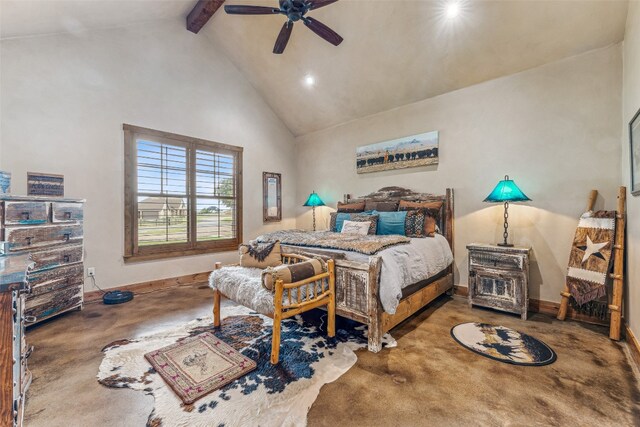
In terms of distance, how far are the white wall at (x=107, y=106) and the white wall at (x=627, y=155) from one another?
482cm

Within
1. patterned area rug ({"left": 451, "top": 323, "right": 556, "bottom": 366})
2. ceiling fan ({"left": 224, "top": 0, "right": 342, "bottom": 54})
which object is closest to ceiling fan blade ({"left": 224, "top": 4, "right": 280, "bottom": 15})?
ceiling fan ({"left": 224, "top": 0, "right": 342, "bottom": 54})

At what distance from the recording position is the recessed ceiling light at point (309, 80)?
4.40 m

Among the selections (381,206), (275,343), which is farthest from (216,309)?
(381,206)

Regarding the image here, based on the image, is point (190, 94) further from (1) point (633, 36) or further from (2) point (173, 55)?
(1) point (633, 36)

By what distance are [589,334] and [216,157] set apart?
516 centimetres

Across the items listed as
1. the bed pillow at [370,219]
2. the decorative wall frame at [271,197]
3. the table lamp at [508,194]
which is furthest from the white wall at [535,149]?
the decorative wall frame at [271,197]

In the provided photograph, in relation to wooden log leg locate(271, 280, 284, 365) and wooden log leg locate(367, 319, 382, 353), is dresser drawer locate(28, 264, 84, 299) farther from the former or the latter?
wooden log leg locate(367, 319, 382, 353)

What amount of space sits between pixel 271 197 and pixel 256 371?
3.85 m

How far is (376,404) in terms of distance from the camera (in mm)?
1598

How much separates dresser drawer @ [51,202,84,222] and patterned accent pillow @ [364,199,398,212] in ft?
11.9

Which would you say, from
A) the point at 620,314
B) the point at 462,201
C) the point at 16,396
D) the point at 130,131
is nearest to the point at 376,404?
the point at 16,396

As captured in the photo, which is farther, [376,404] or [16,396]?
[376,404]

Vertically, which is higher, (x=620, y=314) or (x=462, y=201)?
(x=462, y=201)

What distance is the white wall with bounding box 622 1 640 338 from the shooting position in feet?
7.03
